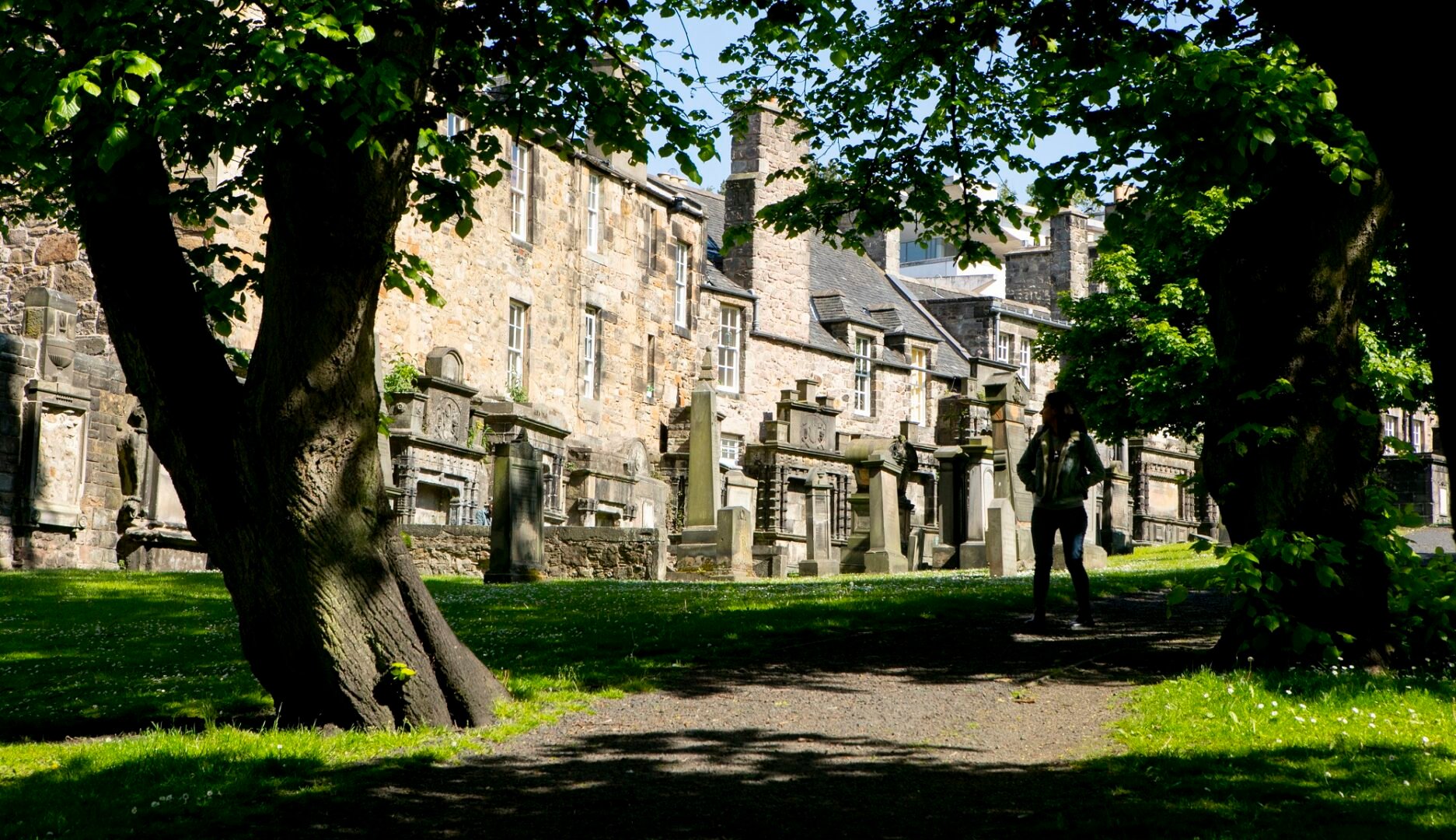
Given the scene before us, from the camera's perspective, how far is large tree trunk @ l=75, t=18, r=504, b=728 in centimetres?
741

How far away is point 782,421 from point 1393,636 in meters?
33.1

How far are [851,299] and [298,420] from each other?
4471 centimetres

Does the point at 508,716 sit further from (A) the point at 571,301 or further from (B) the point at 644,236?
(B) the point at 644,236

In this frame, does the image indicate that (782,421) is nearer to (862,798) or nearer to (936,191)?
(936,191)

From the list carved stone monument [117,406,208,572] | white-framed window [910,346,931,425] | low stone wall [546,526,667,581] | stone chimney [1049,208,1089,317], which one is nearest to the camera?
low stone wall [546,526,667,581]

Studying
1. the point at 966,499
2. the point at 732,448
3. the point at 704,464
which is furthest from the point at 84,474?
the point at 732,448

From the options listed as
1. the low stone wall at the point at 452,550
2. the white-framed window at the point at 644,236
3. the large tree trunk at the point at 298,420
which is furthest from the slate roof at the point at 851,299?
the large tree trunk at the point at 298,420

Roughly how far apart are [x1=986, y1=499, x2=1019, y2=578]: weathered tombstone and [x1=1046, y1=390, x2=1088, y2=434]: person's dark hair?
11.2 m

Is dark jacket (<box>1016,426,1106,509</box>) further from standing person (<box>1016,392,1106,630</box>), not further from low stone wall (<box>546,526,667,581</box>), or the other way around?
low stone wall (<box>546,526,667,581</box>)

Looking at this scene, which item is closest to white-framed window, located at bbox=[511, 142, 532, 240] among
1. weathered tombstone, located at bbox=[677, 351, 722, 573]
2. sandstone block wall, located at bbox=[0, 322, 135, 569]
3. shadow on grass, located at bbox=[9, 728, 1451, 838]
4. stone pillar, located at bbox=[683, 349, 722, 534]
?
weathered tombstone, located at bbox=[677, 351, 722, 573]

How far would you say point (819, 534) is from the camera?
29500mm

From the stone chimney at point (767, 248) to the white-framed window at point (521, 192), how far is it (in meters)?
11.2

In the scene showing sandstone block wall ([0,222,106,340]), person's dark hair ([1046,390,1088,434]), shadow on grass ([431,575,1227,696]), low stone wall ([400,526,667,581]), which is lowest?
shadow on grass ([431,575,1227,696])

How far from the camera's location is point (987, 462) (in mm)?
27719
